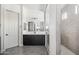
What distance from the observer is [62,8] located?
1.66 metres

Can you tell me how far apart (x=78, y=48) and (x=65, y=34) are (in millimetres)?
333

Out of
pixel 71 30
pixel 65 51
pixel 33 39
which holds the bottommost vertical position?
pixel 33 39

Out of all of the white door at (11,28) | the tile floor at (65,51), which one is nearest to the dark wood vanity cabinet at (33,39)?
the white door at (11,28)

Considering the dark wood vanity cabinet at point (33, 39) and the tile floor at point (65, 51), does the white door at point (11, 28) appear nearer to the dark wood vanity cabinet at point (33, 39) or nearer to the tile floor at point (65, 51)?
the dark wood vanity cabinet at point (33, 39)

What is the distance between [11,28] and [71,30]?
3.81 metres

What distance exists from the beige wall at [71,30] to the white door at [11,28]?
3.34 metres

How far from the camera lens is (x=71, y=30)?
4.76ft

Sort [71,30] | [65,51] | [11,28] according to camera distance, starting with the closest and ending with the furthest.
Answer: [71,30], [65,51], [11,28]

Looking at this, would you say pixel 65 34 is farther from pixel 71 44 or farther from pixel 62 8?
pixel 62 8

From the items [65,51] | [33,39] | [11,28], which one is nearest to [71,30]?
[65,51]

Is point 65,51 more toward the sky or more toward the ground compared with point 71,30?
more toward the ground

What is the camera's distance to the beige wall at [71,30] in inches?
53.6

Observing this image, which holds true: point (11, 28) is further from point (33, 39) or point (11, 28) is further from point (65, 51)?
point (65, 51)
